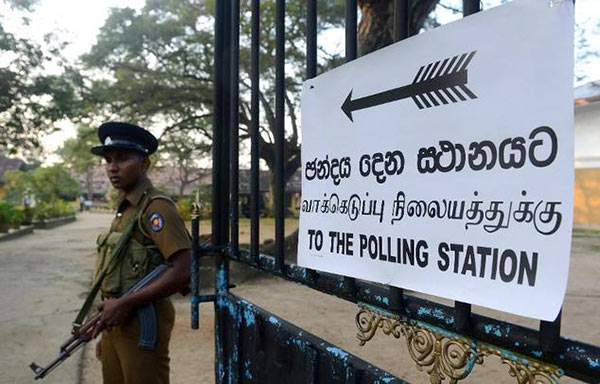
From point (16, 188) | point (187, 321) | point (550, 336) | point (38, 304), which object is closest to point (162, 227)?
point (550, 336)

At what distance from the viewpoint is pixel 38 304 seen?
21.6 feet

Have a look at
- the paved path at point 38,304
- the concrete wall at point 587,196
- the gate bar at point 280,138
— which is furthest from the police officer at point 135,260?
the concrete wall at point 587,196

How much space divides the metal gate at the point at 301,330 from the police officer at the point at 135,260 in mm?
287

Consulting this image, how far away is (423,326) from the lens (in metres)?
1.05

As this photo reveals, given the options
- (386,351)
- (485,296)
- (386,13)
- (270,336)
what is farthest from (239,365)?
(386,13)

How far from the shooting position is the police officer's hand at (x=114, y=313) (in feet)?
7.14

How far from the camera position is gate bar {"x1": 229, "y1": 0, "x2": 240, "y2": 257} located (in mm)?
1856

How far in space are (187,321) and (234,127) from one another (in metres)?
4.24

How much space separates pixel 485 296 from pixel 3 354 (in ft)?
15.9

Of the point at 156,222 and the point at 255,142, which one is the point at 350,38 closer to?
Answer: the point at 255,142

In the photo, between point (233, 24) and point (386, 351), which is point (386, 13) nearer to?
point (386, 351)

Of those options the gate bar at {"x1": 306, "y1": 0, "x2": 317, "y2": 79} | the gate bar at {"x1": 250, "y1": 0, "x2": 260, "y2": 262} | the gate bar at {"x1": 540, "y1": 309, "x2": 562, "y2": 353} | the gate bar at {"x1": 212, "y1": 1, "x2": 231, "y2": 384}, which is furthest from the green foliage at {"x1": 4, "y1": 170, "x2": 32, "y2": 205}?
the gate bar at {"x1": 540, "y1": 309, "x2": 562, "y2": 353}

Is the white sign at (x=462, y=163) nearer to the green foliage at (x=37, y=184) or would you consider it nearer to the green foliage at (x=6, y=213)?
the green foliage at (x=6, y=213)

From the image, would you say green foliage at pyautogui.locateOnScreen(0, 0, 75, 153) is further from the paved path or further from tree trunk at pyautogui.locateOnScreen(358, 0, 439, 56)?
tree trunk at pyautogui.locateOnScreen(358, 0, 439, 56)
